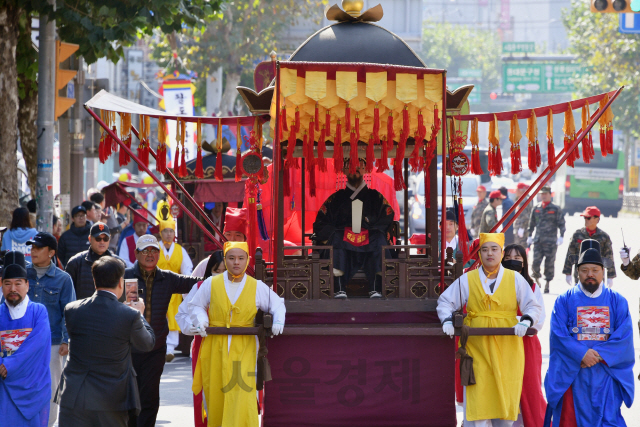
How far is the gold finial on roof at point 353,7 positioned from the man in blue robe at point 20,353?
3641 millimetres

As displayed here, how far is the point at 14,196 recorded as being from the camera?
10.9 m

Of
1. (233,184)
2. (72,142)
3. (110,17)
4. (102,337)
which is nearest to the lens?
(102,337)

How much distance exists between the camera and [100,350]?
5.54m

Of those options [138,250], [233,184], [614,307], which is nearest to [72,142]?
[233,184]

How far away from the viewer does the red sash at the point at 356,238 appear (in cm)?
823

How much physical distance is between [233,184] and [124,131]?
5599 mm

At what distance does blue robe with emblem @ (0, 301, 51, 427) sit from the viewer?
621 centimetres

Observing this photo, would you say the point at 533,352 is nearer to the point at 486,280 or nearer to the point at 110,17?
the point at 486,280

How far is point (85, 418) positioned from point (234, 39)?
21.5 m

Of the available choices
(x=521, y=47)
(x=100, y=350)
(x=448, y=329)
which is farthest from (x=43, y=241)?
(x=521, y=47)

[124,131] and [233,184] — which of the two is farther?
[233,184]

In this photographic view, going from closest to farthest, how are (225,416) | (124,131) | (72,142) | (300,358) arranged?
1. (225,416)
2. (300,358)
3. (124,131)
4. (72,142)

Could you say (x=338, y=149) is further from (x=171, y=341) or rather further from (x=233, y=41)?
(x=233, y=41)

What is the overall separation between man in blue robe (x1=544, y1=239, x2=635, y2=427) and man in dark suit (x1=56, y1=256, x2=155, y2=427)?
3151 mm
